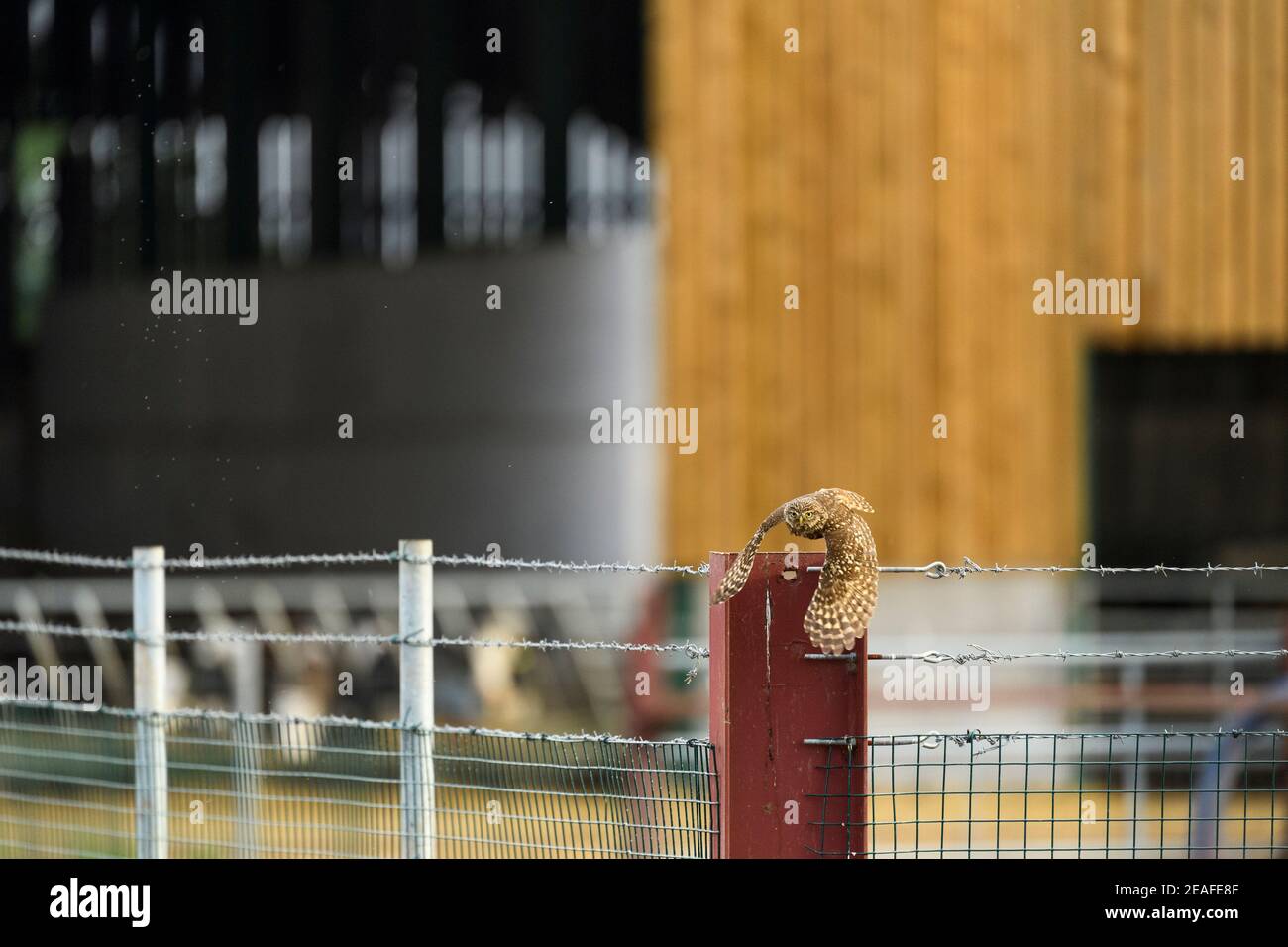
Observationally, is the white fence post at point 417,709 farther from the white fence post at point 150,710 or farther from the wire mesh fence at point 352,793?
the white fence post at point 150,710

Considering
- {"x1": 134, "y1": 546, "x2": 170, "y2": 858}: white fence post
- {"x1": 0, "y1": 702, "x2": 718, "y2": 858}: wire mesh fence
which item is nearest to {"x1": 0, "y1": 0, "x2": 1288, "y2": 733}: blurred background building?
{"x1": 0, "y1": 702, "x2": 718, "y2": 858}: wire mesh fence

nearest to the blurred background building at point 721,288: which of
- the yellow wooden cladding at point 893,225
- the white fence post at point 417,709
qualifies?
the yellow wooden cladding at point 893,225

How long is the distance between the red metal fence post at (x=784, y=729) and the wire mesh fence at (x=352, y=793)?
0.57 feet

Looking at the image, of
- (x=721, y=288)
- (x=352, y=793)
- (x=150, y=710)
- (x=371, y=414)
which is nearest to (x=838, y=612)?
(x=150, y=710)

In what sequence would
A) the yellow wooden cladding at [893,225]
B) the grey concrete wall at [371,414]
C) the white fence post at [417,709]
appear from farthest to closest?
the grey concrete wall at [371,414], the yellow wooden cladding at [893,225], the white fence post at [417,709]

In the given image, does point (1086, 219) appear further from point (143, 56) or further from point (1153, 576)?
point (143, 56)

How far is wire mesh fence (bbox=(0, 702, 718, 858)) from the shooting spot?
4.69 metres

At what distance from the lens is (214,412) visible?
15.4 metres

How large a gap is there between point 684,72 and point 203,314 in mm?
6226

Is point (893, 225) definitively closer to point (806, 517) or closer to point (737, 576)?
point (806, 517)

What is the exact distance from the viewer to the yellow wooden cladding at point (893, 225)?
40.4ft

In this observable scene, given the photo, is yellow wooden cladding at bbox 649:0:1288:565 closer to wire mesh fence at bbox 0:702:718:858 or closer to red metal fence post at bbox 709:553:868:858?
wire mesh fence at bbox 0:702:718:858

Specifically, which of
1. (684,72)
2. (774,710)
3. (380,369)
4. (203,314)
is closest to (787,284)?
(684,72)

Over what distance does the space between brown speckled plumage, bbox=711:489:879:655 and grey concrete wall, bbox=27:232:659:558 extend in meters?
8.93
